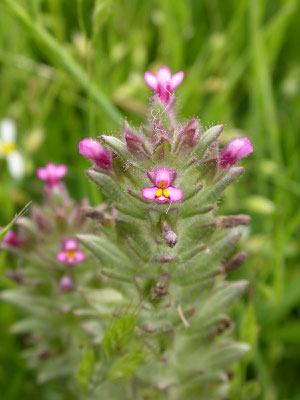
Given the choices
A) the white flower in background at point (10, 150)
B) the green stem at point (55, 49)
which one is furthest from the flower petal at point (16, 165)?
the green stem at point (55, 49)

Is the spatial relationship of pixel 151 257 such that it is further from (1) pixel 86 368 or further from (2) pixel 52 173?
(2) pixel 52 173

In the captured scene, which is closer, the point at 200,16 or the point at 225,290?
the point at 225,290

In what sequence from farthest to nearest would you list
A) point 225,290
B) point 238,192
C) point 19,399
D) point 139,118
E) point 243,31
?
point 243,31
point 139,118
point 238,192
point 19,399
point 225,290

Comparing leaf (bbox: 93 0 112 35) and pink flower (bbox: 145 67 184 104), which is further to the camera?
leaf (bbox: 93 0 112 35)

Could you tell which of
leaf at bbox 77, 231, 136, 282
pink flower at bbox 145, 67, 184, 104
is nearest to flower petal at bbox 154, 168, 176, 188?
pink flower at bbox 145, 67, 184, 104

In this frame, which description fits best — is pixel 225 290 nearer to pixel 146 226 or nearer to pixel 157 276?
pixel 157 276

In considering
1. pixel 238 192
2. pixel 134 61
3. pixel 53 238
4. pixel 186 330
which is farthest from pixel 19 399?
pixel 134 61

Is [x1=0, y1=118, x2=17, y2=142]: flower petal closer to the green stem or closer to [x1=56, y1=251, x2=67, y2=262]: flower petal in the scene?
the green stem
